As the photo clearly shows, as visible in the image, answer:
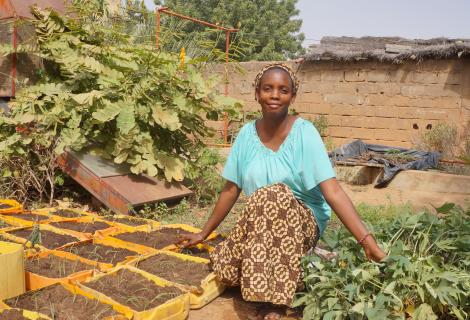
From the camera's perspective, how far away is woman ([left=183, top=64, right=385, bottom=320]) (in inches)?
87.6

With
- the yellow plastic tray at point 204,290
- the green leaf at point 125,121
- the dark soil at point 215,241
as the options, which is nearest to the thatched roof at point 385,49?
the green leaf at point 125,121

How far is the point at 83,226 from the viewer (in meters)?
3.52

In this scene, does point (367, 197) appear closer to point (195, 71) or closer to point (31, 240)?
point (195, 71)

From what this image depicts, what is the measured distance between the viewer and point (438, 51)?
27.7ft

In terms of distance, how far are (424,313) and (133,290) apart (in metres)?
1.37

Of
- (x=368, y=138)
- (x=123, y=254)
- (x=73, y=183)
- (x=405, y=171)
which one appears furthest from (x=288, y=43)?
(x=123, y=254)

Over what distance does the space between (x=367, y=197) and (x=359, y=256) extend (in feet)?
12.5

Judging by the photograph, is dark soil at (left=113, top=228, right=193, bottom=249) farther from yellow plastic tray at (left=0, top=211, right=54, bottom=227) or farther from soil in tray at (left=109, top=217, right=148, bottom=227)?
yellow plastic tray at (left=0, top=211, right=54, bottom=227)

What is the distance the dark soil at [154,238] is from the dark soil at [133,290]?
597mm

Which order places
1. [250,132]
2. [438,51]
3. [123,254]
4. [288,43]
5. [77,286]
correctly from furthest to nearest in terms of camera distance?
1. [288,43]
2. [438,51]
3. [123,254]
4. [250,132]
5. [77,286]

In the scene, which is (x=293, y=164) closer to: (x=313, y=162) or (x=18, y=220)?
(x=313, y=162)

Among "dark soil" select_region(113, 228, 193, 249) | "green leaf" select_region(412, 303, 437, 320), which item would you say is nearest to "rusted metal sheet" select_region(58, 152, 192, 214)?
"dark soil" select_region(113, 228, 193, 249)

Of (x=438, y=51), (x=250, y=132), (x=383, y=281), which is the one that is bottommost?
(x=383, y=281)

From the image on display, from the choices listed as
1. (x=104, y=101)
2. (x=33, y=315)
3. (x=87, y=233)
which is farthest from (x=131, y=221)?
(x=33, y=315)
